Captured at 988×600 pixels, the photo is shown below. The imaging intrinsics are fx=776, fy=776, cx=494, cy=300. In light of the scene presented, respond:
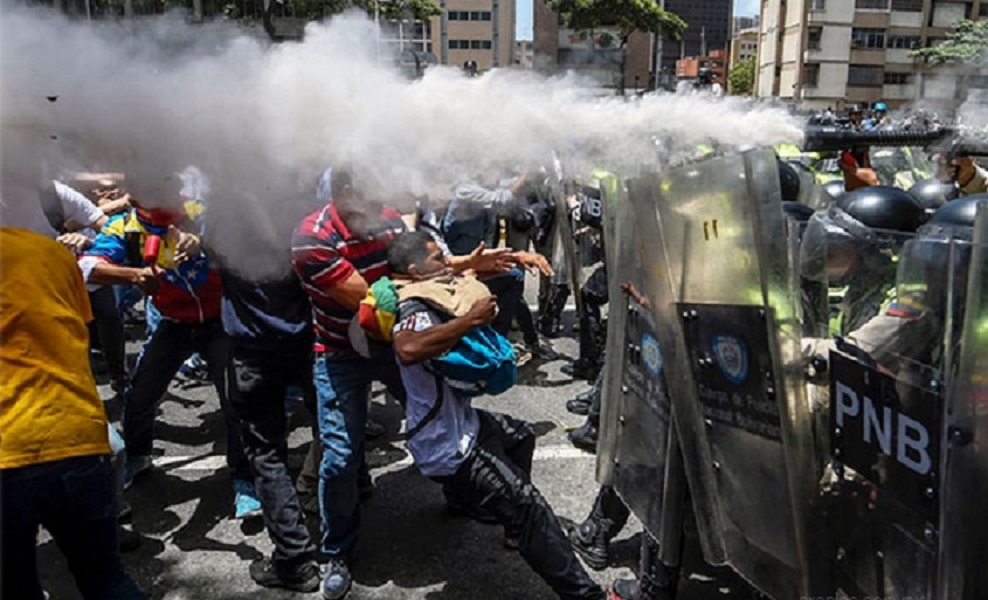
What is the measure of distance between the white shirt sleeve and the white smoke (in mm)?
1089

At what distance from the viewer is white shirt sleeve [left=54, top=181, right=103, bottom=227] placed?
13.0 feet

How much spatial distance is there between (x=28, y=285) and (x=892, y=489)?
8.06 feet

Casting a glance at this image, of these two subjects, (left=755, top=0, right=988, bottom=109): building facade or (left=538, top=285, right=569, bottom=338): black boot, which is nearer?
(left=538, top=285, right=569, bottom=338): black boot

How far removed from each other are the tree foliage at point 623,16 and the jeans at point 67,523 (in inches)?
1590

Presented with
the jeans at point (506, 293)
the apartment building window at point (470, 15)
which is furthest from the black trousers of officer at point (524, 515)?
the apartment building window at point (470, 15)

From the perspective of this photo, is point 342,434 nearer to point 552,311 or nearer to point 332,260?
point 332,260

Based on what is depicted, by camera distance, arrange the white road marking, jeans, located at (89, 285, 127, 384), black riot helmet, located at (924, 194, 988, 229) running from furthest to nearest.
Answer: jeans, located at (89, 285, 127, 384) → the white road marking → black riot helmet, located at (924, 194, 988, 229)

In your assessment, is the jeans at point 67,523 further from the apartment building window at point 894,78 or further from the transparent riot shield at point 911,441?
the apartment building window at point 894,78

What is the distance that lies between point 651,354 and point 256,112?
161 cm

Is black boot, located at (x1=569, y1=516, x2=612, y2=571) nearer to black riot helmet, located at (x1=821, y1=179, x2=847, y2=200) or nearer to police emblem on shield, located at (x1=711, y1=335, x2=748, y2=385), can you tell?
police emblem on shield, located at (x1=711, y1=335, x2=748, y2=385)

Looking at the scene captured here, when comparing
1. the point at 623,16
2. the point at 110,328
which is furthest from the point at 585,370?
the point at 623,16

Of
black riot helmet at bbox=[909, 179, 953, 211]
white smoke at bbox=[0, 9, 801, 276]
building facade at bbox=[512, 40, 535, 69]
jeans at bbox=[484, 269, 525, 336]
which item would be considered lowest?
jeans at bbox=[484, 269, 525, 336]

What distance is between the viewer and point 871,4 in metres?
56.1

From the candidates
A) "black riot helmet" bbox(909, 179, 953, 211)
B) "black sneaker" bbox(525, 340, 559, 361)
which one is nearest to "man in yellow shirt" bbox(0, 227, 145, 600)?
"black sneaker" bbox(525, 340, 559, 361)
